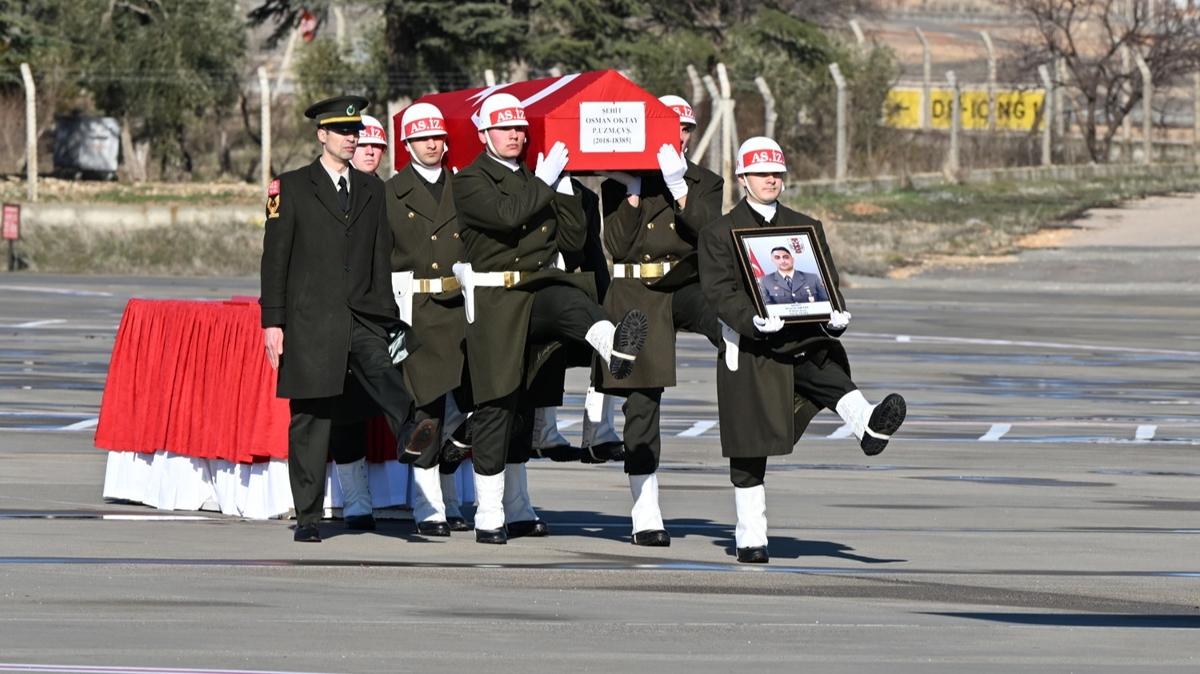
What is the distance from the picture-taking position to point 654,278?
11758mm

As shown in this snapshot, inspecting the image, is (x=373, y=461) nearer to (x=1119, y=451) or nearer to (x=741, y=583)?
(x=741, y=583)

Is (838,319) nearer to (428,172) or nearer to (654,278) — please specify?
(654,278)

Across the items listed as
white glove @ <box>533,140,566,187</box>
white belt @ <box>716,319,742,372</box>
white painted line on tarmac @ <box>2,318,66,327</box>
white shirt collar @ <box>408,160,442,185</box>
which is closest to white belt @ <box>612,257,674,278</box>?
white glove @ <box>533,140,566,187</box>

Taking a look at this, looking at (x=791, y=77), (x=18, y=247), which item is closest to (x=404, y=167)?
(x=18, y=247)

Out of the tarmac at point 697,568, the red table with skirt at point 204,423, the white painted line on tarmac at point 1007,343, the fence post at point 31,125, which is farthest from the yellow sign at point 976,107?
the red table with skirt at point 204,423

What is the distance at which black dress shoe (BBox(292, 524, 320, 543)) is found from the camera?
38.2 ft

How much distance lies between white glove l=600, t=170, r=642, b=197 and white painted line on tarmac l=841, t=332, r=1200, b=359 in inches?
562

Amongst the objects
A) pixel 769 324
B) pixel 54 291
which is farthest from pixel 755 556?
pixel 54 291

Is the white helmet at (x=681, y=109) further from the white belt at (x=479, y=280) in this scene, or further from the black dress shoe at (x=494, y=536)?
the black dress shoe at (x=494, y=536)

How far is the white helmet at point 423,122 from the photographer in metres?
12.0

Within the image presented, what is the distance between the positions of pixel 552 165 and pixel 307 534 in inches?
84.2

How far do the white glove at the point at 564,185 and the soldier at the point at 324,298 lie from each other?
949 mm

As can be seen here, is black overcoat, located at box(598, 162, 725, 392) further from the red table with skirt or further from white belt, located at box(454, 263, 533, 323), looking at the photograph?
the red table with skirt

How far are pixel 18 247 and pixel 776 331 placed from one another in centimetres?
3116
